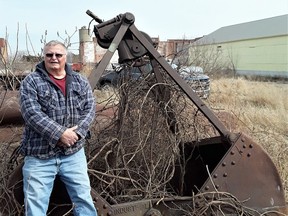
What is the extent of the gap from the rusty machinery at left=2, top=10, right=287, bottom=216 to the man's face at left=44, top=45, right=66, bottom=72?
36 centimetres

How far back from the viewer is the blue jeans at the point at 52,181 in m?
2.82

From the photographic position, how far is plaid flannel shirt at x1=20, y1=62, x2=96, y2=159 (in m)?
2.81

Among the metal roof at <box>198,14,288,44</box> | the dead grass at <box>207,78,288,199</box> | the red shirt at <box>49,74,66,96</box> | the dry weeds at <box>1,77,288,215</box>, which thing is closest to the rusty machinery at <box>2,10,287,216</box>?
the dry weeds at <box>1,77,288,215</box>

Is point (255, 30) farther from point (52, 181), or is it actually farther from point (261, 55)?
point (52, 181)

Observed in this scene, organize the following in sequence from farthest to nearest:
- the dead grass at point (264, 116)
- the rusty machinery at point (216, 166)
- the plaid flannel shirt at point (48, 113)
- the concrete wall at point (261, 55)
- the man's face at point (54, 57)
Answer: the concrete wall at point (261, 55) < the dead grass at point (264, 116) < the rusty machinery at point (216, 166) < the man's face at point (54, 57) < the plaid flannel shirt at point (48, 113)

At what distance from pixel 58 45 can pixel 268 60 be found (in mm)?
38640

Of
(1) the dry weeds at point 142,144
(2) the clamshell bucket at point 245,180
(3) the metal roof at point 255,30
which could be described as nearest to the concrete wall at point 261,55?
(3) the metal roof at point 255,30

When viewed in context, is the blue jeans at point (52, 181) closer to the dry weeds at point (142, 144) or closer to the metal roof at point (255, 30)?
the dry weeds at point (142, 144)

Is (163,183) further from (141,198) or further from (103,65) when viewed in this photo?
(103,65)

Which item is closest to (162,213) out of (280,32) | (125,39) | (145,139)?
(145,139)

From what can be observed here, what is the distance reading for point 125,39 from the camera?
351 cm

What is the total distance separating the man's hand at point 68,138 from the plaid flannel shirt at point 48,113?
0.10ft

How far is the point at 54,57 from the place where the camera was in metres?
2.95

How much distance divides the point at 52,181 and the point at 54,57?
91 centimetres
